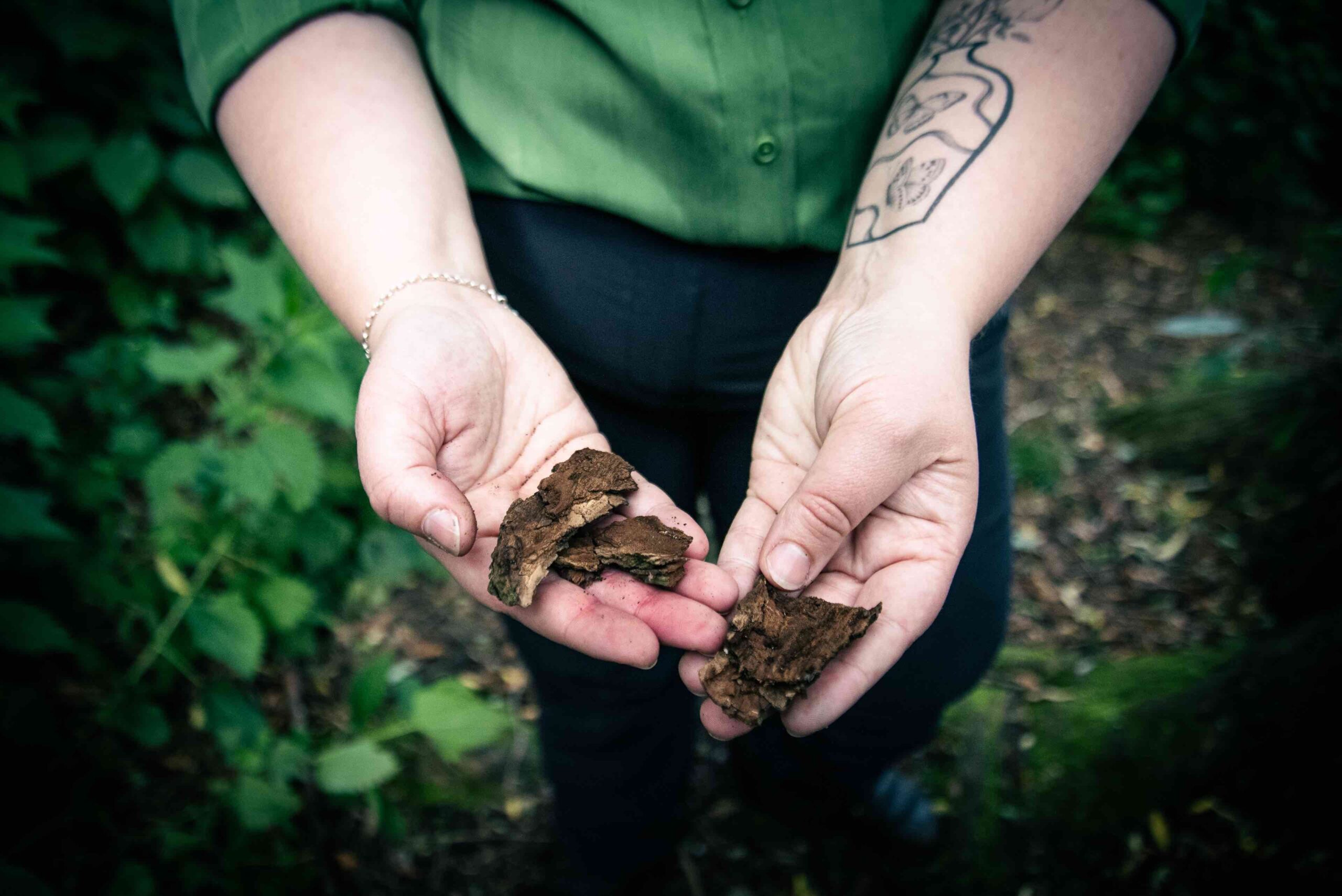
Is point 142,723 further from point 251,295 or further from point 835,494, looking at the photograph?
point 835,494

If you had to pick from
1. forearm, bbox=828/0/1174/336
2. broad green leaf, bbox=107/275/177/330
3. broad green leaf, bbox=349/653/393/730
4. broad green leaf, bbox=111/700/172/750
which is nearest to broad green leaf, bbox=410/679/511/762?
broad green leaf, bbox=349/653/393/730

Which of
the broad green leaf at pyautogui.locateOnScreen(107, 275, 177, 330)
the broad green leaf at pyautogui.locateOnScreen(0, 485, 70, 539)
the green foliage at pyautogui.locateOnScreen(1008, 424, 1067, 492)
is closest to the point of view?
the broad green leaf at pyautogui.locateOnScreen(0, 485, 70, 539)

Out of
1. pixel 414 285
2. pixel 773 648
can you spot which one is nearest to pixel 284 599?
pixel 414 285

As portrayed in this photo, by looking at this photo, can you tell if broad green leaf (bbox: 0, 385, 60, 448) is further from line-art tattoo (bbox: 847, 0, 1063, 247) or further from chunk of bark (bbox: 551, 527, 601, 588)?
line-art tattoo (bbox: 847, 0, 1063, 247)

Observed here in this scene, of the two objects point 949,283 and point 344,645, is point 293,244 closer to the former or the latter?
point 949,283

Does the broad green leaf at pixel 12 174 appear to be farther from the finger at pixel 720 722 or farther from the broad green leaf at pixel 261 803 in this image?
the finger at pixel 720 722

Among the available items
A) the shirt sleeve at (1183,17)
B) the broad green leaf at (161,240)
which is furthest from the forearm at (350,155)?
the broad green leaf at (161,240)
